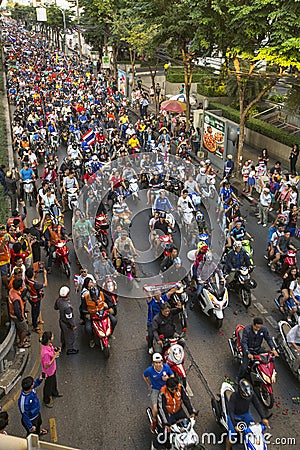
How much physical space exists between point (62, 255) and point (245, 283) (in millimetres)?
4559

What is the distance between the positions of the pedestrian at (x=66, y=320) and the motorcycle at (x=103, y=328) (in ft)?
1.35

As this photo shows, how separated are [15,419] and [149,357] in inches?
105

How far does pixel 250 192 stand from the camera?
18.0 meters

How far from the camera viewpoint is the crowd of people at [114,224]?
8.24m

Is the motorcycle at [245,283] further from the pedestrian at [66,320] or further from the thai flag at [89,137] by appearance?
Answer: the thai flag at [89,137]

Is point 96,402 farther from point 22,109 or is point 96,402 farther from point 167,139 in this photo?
point 22,109

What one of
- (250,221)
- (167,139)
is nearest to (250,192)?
(250,221)

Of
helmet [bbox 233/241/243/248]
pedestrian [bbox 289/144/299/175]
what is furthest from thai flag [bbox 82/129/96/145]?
helmet [bbox 233/241/243/248]

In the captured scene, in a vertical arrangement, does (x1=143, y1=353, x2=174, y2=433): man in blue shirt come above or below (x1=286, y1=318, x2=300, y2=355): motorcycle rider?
above

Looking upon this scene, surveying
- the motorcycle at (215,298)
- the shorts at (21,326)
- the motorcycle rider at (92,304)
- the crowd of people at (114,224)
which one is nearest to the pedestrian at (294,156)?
the crowd of people at (114,224)

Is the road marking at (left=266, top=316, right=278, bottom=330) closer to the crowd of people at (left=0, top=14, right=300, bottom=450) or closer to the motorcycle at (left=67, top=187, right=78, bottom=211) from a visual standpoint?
the crowd of people at (left=0, top=14, right=300, bottom=450)

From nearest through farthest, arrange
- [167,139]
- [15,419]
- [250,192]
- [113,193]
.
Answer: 1. [15,419]
2. [113,193]
3. [250,192]
4. [167,139]

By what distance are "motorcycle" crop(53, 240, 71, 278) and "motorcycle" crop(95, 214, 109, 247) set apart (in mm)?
1391

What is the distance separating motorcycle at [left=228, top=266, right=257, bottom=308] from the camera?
34.5 feet
